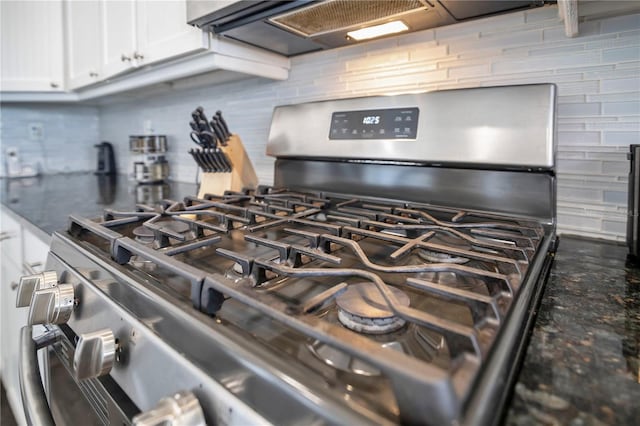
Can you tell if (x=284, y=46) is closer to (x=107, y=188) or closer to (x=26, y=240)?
(x=26, y=240)

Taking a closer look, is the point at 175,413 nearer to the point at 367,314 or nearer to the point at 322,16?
the point at 367,314

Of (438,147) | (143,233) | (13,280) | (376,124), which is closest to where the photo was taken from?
(143,233)

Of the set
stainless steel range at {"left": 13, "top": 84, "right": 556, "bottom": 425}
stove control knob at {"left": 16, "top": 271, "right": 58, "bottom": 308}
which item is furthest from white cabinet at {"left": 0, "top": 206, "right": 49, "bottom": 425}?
stainless steel range at {"left": 13, "top": 84, "right": 556, "bottom": 425}

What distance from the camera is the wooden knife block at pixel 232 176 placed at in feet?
3.85

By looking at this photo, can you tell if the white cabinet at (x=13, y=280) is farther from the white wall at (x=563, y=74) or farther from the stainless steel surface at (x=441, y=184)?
the white wall at (x=563, y=74)

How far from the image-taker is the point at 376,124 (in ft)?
3.10

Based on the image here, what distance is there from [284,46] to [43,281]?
91 centimetres

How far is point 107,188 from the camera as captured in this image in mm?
1774

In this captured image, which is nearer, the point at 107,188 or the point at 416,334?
the point at 416,334

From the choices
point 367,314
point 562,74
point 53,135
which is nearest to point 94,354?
point 367,314

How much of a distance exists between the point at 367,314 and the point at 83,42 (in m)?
2.06

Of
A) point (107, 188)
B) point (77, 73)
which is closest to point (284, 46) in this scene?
point (107, 188)

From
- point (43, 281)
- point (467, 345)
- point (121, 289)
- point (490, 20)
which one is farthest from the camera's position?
point (490, 20)

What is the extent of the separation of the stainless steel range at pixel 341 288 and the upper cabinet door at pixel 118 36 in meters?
0.84
